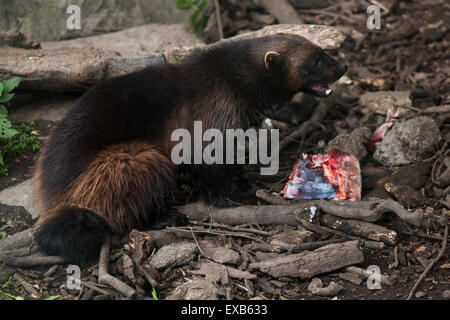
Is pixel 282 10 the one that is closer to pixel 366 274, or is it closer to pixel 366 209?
pixel 366 209

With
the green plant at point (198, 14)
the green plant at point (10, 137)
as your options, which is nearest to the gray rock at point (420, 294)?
the green plant at point (10, 137)

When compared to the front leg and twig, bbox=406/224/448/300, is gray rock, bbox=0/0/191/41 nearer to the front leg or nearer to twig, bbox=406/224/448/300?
the front leg

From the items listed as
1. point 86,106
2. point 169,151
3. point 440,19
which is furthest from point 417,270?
point 440,19

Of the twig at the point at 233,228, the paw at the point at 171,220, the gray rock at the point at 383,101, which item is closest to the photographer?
the twig at the point at 233,228

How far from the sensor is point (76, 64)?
5.91 meters

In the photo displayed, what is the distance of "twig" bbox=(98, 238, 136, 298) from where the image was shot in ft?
12.7

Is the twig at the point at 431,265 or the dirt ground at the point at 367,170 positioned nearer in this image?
the twig at the point at 431,265

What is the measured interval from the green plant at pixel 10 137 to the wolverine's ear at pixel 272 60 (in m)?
2.67

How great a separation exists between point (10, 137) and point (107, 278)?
2.30m

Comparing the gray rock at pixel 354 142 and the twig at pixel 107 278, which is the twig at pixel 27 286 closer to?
the twig at pixel 107 278

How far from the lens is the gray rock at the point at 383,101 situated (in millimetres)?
6473

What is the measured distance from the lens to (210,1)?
848 centimetres

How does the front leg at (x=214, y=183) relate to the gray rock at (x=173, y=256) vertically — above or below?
above
